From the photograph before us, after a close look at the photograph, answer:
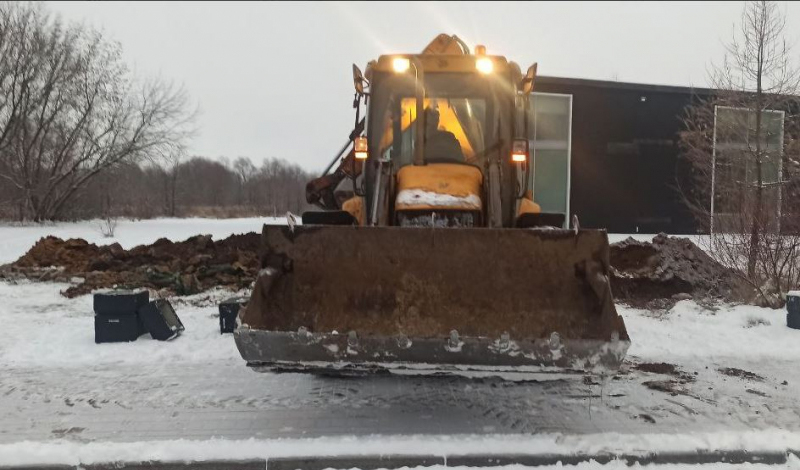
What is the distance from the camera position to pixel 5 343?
643 cm

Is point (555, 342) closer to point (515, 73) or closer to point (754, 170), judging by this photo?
point (515, 73)

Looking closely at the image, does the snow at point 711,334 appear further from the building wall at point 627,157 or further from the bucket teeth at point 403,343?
the building wall at point 627,157

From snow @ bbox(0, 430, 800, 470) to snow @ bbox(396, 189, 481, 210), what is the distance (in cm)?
195

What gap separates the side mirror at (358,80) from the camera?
18.0 feet

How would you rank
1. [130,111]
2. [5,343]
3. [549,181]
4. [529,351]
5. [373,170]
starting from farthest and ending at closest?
1. [130,111]
2. [549,181]
3. [5,343]
4. [373,170]
5. [529,351]

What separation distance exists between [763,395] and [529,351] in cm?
302

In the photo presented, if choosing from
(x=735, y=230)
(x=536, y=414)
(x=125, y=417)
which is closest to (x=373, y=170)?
(x=536, y=414)

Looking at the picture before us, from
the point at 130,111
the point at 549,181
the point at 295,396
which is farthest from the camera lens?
the point at 130,111

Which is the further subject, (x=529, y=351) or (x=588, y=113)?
(x=588, y=113)

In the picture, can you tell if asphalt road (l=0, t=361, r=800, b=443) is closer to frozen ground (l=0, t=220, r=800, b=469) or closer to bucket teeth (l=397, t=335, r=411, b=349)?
frozen ground (l=0, t=220, r=800, b=469)

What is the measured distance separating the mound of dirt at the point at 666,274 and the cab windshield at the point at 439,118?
16.7 feet

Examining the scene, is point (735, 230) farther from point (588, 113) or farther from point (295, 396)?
point (588, 113)

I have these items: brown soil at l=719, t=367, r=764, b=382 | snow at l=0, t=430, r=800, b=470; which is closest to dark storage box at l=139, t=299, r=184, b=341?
snow at l=0, t=430, r=800, b=470

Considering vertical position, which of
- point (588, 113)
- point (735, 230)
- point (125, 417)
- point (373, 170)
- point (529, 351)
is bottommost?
point (125, 417)
